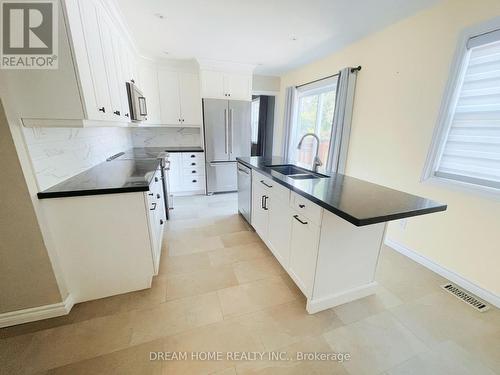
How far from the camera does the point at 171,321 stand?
147cm

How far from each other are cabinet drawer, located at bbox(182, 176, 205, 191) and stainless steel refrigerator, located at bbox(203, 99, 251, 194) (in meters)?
0.16

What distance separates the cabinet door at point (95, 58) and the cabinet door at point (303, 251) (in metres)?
1.73

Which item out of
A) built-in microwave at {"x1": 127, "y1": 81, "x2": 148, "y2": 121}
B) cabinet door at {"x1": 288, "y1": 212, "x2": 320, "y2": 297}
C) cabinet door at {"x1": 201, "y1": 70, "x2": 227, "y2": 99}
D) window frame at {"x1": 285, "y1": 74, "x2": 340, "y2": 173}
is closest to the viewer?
cabinet door at {"x1": 288, "y1": 212, "x2": 320, "y2": 297}

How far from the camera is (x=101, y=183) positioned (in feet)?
5.19

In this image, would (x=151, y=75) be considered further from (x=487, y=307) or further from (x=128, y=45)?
(x=487, y=307)

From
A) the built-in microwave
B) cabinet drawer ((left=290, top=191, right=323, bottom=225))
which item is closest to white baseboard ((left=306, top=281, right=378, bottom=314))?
cabinet drawer ((left=290, top=191, right=323, bottom=225))

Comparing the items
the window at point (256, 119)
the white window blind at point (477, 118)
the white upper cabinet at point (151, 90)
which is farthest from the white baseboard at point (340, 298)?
the window at point (256, 119)

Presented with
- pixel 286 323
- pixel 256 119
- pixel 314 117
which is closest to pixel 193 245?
pixel 286 323

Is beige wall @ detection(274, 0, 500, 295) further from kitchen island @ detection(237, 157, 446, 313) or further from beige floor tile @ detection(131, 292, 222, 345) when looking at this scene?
beige floor tile @ detection(131, 292, 222, 345)

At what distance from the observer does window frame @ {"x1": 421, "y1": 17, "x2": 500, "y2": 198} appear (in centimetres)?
164

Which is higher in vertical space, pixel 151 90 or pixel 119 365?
pixel 151 90

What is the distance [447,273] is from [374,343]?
126cm

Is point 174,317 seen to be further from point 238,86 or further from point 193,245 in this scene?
point 238,86

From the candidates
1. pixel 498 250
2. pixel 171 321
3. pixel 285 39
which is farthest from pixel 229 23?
pixel 498 250
